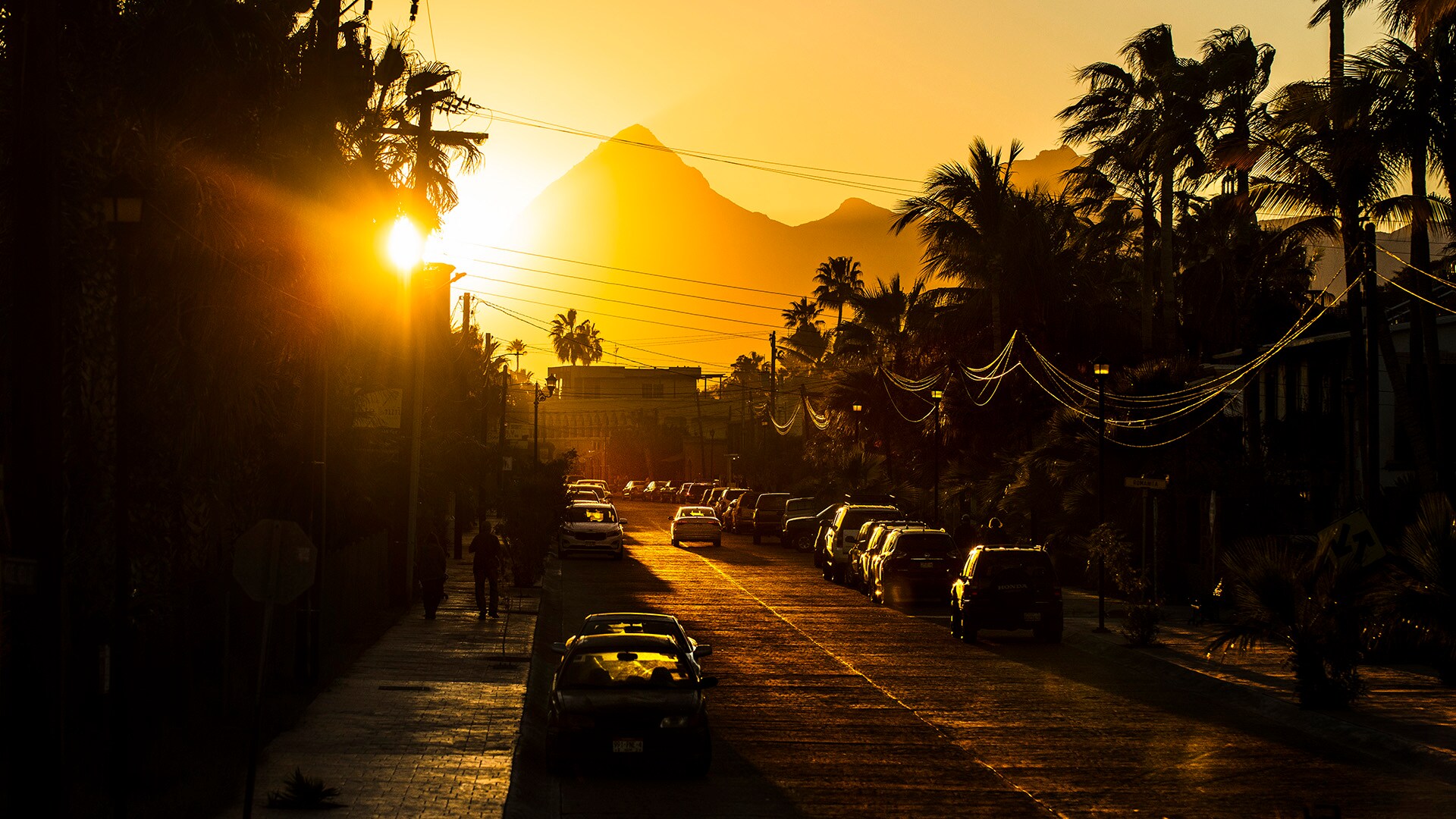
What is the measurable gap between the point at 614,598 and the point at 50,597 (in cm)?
2353

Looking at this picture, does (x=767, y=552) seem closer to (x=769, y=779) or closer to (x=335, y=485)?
(x=335, y=485)

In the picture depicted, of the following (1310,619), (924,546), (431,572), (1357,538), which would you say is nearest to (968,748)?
(1310,619)

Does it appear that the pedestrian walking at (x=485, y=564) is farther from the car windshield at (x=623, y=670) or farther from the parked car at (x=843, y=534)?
the car windshield at (x=623, y=670)

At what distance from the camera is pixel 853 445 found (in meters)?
63.2

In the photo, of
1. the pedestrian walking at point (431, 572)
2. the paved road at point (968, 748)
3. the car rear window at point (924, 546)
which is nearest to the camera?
the paved road at point (968, 748)

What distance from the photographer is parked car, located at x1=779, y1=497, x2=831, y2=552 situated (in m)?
55.8

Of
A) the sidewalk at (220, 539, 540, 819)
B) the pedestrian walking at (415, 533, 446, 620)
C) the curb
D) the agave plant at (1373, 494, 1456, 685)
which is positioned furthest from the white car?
the agave plant at (1373, 494, 1456, 685)

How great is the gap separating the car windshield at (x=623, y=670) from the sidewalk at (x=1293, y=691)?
24.3 ft

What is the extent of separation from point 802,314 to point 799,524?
59453mm

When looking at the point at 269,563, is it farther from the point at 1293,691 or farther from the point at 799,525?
the point at 799,525

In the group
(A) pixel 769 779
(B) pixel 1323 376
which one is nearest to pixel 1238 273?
(B) pixel 1323 376

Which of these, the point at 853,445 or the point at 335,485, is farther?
the point at 853,445

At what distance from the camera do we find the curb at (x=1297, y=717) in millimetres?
14695

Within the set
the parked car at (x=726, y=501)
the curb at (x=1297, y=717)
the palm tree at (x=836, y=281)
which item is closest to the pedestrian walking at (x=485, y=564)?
the curb at (x=1297, y=717)
